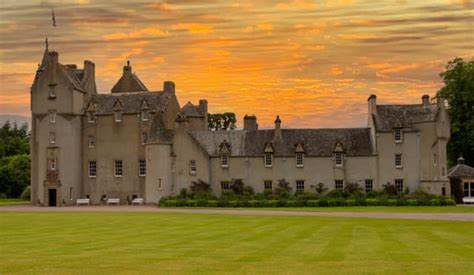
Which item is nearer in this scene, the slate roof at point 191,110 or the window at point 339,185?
the window at point 339,185

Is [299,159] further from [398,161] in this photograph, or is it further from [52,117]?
[52,117]

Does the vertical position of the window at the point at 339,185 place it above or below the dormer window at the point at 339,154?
below

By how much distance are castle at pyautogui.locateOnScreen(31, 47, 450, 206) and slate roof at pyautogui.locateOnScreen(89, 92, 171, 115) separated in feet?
0.36

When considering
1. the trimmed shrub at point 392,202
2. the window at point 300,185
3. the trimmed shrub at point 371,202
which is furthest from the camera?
the window at point 300,185

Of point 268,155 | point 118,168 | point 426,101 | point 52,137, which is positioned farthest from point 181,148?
point 426,101

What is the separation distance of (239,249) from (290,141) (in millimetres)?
47880

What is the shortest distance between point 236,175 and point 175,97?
13499 mm

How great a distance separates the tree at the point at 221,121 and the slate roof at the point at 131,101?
39770 mm

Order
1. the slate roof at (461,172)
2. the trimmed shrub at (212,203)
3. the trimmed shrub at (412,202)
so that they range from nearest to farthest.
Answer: the trimmed shrub at (412,202) < the trimmed shrub at (212,203) < the slate roof at (461,172)

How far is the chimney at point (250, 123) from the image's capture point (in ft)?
234

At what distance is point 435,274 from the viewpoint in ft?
53.8

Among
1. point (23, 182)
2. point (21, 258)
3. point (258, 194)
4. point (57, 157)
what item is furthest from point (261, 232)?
point (23, 182)

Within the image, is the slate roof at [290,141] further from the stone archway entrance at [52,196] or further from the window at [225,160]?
the stone archway entrance at [52,196]

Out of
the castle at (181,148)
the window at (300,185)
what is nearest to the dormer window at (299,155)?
the castle at (181,148)
